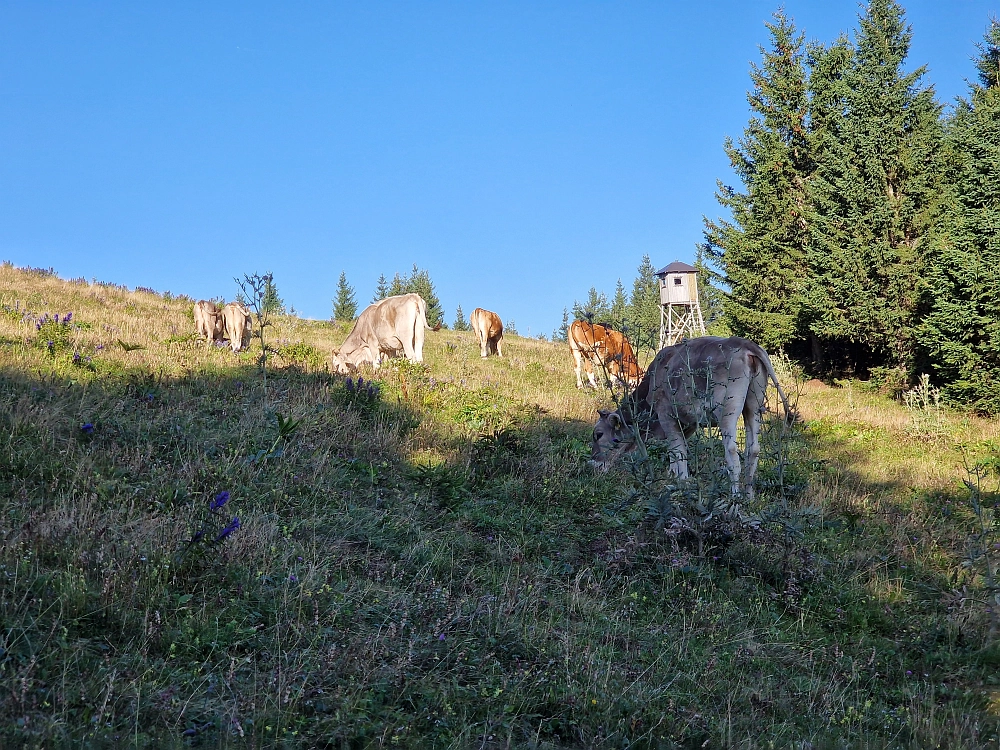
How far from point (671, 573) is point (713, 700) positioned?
6.35 feet

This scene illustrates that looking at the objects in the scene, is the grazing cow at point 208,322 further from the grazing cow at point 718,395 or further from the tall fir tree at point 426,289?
the tall fir tree at point 426,289

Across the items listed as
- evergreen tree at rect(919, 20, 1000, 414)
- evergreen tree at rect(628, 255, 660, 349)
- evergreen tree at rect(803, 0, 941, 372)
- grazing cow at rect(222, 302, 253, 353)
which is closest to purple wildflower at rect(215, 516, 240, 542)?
grazing cow at rect(222, 302, 253, 353)

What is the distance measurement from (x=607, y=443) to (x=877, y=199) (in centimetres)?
1571

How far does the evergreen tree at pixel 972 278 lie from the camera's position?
637 inches

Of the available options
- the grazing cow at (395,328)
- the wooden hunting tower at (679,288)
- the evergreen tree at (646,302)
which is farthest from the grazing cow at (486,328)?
the evergreen tree at (646,302)

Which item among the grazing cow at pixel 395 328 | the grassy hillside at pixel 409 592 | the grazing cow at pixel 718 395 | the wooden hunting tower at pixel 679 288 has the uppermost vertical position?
the wooden hunting tower at pixel 679 288

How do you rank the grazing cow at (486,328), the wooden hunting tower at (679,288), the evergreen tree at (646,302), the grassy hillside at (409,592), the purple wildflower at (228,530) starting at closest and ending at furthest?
the grassy hillside at (409,592) < the purple wildflower at (228,530) < the grazing cow at (486,328) < the wooden hunting tower at (679,288) < the evergreen tree at (646,302)

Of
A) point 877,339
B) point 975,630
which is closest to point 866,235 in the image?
point 877,339

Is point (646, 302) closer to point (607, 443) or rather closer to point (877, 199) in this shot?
point (877, 199)

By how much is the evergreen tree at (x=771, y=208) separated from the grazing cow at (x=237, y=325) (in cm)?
1714

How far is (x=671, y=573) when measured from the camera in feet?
20.6

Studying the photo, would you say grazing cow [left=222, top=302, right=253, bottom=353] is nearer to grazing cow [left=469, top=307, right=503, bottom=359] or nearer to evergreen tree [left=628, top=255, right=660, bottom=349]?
grazing cow [left=469, top=307, right=503, bottom=359]

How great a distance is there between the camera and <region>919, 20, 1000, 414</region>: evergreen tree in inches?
637

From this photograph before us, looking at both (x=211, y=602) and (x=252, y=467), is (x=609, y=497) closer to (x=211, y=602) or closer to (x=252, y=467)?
(x=252, y=467)
